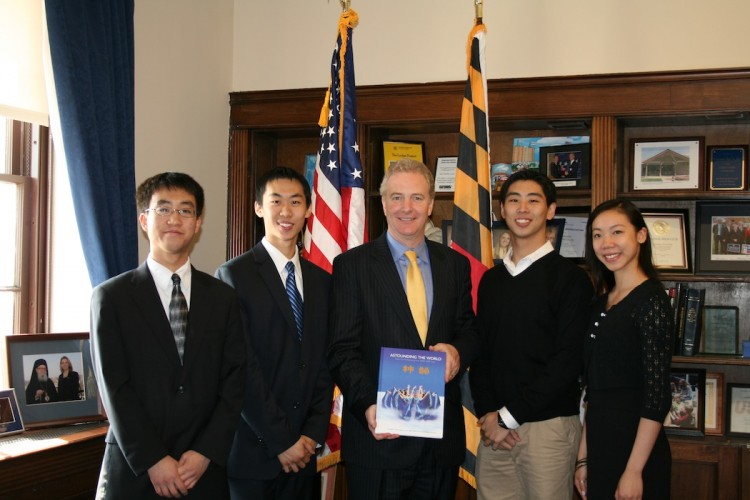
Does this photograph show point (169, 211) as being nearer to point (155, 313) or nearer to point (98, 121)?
point (155, 313)

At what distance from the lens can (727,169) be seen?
3.44 m

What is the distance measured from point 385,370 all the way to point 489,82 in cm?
209

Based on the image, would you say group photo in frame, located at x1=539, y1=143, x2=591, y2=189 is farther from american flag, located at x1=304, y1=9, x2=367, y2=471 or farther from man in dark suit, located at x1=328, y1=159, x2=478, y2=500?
man in dark suit, located at x1=328, y1=159, x2=478, y2=500

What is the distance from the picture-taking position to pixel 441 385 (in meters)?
Answer: 2.01

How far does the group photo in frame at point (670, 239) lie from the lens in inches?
138

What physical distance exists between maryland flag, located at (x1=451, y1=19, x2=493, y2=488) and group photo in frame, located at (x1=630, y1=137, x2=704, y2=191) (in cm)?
90

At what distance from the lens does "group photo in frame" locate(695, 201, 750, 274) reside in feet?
11.3

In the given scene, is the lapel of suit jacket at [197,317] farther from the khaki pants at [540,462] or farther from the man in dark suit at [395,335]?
the khaki pants at [540,462]

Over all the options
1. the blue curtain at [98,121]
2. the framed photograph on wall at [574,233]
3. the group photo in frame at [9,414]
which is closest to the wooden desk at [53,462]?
the group photo in frame at [9,414]

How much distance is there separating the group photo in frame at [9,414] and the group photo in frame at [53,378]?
0.03 meters

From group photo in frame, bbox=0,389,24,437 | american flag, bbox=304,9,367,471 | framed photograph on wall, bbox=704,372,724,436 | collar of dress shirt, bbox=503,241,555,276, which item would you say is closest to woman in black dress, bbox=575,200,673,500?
collar of dress shirt, bbox=503,241,555,276

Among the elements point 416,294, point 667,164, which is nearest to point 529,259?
point 416,294

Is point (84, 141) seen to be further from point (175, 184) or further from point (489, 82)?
point (489, 82)

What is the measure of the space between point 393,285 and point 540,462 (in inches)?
29.9
